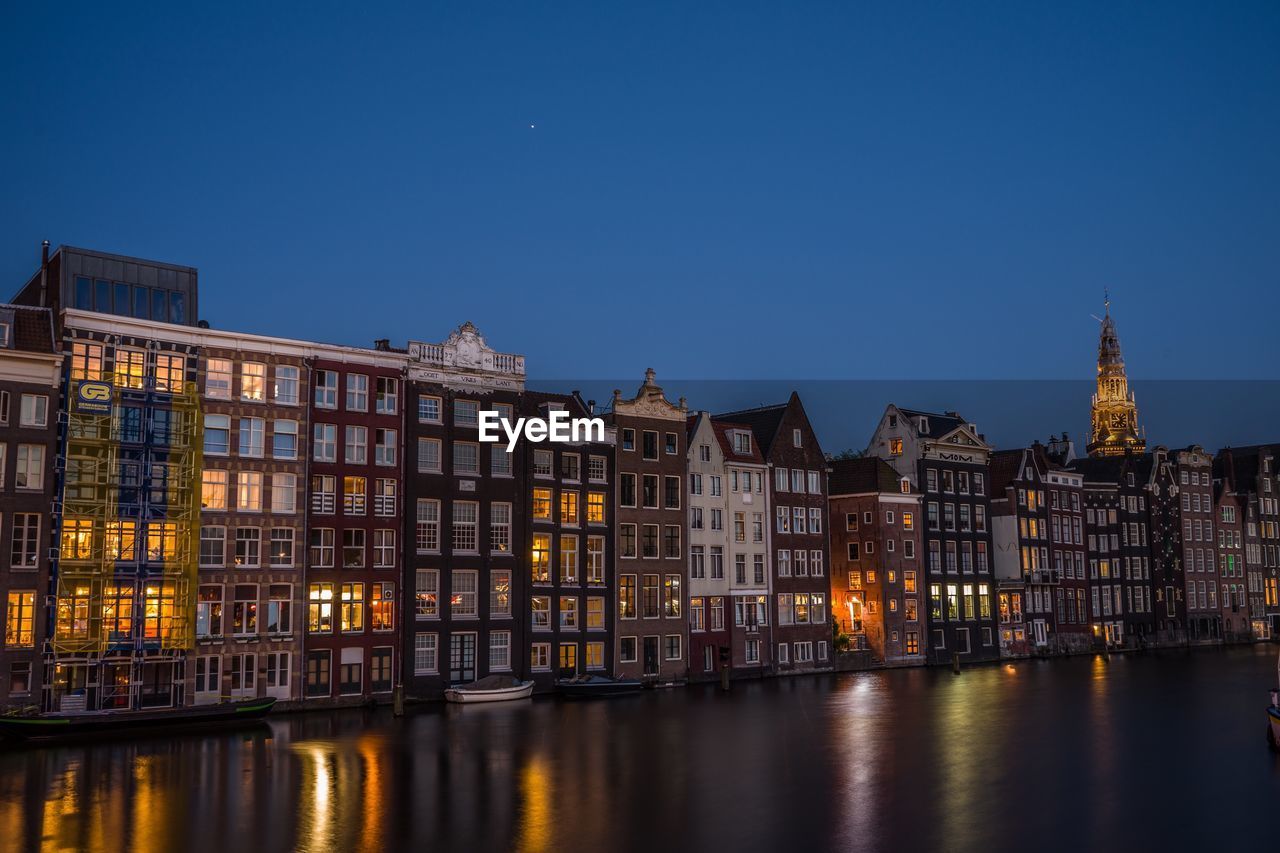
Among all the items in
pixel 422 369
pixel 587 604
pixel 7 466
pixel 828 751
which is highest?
pixel 422 369

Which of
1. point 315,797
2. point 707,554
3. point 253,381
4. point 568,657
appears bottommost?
Answer: point 315,797

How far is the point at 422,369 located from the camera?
76.2 m

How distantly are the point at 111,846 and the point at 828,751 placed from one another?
2909 cm

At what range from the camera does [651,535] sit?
87812 millimetres

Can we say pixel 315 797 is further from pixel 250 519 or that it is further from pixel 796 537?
pixel 796 537

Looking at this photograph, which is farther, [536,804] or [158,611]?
[158,611]

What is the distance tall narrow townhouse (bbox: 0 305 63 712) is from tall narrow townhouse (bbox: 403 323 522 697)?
2041 cm

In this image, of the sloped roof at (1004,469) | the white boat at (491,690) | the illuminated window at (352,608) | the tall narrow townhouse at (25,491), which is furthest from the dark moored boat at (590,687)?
the sloped roof at (1004,469)

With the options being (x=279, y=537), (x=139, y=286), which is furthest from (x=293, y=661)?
(x=139, y=286)

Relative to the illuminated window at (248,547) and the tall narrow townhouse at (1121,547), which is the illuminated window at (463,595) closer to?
the illuminated window at (248,547)

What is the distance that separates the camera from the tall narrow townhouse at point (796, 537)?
96.4 meters

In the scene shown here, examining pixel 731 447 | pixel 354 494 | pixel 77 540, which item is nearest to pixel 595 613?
pixel 731 447

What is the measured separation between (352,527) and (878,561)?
1949 inches

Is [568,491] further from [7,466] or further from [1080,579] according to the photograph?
[1080,579]
